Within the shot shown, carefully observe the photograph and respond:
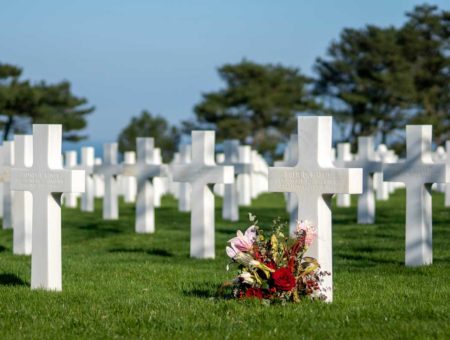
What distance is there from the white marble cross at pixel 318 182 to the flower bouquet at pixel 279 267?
0.51ft

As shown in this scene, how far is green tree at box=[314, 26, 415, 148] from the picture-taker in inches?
2709

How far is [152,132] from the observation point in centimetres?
7981

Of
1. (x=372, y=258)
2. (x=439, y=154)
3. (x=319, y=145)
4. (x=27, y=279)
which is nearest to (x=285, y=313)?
(x=319, y=145)

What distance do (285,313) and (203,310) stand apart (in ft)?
2.73

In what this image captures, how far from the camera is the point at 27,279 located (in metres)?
13.9

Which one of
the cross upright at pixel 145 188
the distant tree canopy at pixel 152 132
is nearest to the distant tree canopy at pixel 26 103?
the distant tree canopy at pixel 152 132

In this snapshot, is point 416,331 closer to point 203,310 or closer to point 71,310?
point 203,310

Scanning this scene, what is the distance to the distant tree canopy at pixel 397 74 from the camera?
6856 centimetres

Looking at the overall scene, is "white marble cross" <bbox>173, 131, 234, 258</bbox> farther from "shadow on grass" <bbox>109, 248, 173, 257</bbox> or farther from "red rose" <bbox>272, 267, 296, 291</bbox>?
"red rose" <bbox>272, 267, 296, 291</bbox>

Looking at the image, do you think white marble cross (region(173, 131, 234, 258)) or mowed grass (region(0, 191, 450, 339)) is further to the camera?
white marble cross (region(173, 131, 234, 258))

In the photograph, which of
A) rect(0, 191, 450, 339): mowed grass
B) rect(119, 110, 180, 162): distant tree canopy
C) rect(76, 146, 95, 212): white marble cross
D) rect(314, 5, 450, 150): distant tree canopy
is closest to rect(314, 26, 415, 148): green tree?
rect(314, 5, 450, 150): distant tree canopy

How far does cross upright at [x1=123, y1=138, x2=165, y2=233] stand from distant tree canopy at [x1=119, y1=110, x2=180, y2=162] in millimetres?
53885

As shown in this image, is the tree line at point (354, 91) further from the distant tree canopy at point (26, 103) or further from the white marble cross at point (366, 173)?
the white marble cross at point (366, 173)

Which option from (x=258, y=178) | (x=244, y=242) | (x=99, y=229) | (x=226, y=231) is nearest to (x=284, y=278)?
(x=244, y=242)
